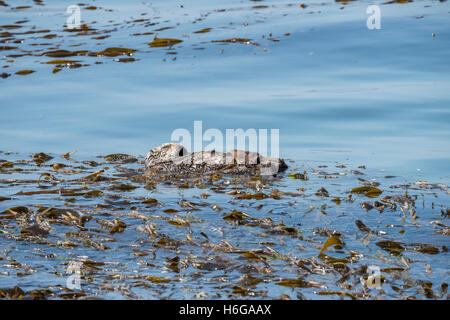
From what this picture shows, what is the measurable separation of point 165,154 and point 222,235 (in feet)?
7.90

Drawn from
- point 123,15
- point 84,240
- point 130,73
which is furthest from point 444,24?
point 84,240

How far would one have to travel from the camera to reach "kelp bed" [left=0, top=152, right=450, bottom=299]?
411 cm

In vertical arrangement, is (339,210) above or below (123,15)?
below

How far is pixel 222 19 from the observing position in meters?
15.6

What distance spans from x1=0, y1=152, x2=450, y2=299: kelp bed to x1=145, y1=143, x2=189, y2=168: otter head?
0.25 metres

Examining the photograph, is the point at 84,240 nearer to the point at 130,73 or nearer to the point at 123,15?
the point at 130,73

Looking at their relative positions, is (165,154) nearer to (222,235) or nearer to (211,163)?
(211,163)

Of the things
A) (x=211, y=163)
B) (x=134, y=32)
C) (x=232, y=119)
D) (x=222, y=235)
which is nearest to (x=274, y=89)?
(x=232, y=119)

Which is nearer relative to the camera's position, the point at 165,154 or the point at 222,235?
the point at 222,235

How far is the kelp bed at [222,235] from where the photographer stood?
4.11m

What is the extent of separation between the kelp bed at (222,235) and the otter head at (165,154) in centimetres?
25

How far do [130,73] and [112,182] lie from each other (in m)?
6.38

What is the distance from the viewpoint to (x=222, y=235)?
516 centimetres

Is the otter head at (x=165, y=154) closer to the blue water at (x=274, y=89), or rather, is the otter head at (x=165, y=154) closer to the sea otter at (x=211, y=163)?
the sea otter at (x=211, y=163)
